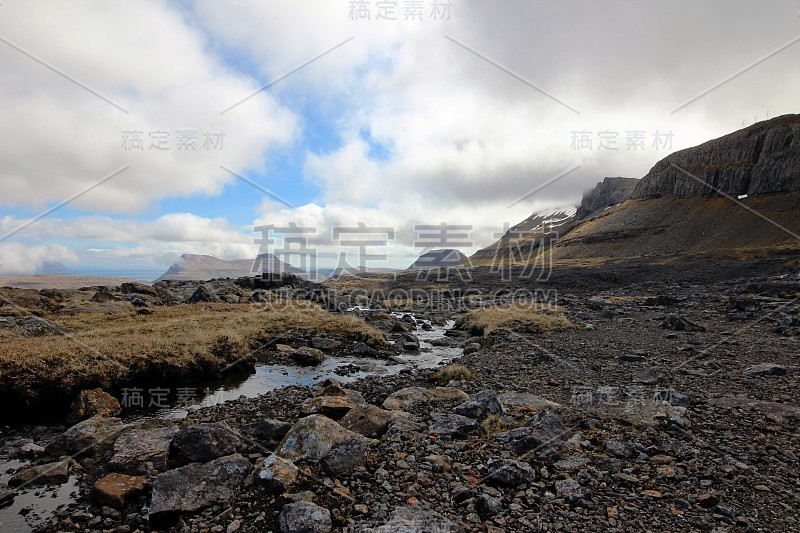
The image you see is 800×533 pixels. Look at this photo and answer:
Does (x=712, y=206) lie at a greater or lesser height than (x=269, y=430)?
greater

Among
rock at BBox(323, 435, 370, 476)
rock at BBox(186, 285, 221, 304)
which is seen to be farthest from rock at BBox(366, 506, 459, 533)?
rock at BBox(186, 285, 221, 304)

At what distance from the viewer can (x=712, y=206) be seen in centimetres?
13612

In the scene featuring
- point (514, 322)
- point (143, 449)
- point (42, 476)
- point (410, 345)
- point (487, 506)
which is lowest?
point (410, 345)

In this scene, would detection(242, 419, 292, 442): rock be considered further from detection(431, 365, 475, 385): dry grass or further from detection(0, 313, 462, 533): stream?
detection(431, 365, 475, 385): dry grass

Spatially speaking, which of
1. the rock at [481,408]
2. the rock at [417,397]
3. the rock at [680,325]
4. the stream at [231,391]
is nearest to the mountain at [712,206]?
the rock at [680,325]

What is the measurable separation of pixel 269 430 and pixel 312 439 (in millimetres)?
2396

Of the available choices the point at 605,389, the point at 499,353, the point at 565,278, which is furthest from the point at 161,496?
the point at 565,278

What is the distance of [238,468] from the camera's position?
838 centimetres

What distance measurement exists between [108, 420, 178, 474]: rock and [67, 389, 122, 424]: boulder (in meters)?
4.14

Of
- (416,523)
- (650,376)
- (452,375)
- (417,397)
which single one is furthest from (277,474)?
(650,376)

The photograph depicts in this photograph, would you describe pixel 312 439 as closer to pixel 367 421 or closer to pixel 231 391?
pixel 367 421

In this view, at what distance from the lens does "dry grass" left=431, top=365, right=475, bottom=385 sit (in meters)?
17.5

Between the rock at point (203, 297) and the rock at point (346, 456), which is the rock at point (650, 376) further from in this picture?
the rock at point (203, 297)

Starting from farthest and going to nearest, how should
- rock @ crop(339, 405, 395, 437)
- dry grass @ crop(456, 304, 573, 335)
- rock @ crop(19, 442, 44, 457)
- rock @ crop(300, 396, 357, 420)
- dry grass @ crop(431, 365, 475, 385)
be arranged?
dry grass @ crop(456, 304, 573, 335)
dry grass @ crop(431, 365, 475, 385)
rock @ crop(300, 396, 357, 420)
rock @ crop(19, 442, 44, 457)
rock @ crop(339, 405, 395, 437)
